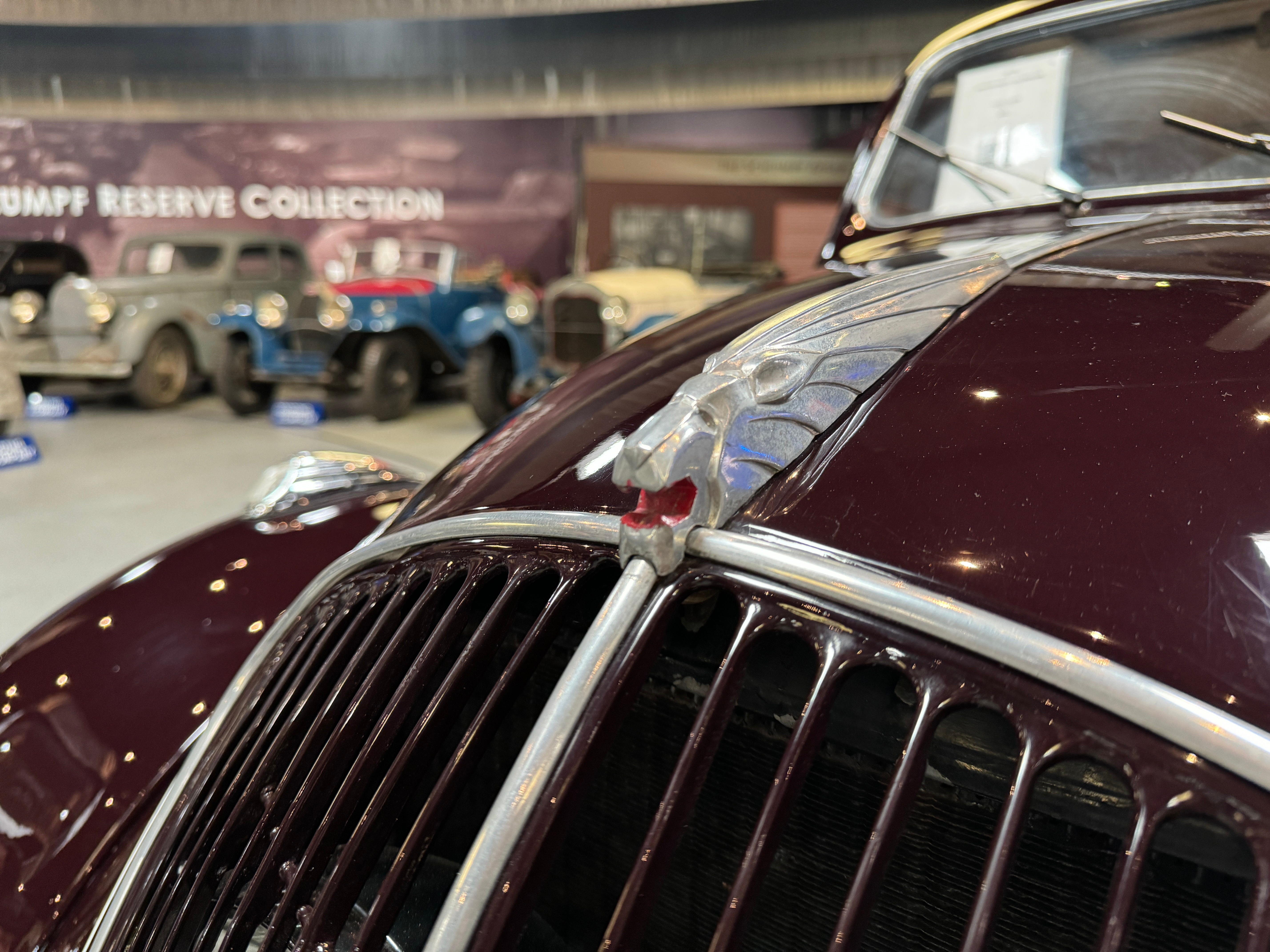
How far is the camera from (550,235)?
9922mm

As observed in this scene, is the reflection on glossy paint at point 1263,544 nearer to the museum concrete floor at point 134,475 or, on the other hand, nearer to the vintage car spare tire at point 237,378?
the museum concrete floor at point 134,475

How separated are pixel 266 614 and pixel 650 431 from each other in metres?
0.84

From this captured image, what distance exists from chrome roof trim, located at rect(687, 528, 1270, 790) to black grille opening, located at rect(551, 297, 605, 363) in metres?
5.26

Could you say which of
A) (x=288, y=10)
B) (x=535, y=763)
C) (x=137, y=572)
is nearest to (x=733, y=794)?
(x=535, y=763)

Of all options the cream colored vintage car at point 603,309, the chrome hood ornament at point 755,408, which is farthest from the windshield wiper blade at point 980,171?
the cream colored vintage car at point 603,309

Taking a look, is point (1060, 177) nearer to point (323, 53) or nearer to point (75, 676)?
point (75, 676)

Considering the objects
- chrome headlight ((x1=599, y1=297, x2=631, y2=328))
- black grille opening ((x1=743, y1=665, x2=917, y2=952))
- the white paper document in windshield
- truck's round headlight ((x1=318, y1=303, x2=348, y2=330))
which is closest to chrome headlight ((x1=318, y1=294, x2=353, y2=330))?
truck's round headlight ((x1=318, y1=303, x2=348, y2=330))

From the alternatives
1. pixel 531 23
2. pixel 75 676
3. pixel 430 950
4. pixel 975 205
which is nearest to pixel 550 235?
pixel 531 23

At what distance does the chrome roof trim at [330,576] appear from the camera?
0.79 meters

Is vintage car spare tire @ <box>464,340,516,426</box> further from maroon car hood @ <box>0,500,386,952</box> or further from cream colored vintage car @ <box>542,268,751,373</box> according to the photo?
maroon car hood @ <box>0,500,386,952</box>

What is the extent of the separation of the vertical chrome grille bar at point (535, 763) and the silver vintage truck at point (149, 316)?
6.96 metres

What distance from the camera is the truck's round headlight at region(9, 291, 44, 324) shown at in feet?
23.5

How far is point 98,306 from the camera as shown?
23.2 feet

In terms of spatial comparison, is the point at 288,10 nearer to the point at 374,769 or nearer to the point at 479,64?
the point at 479,64
